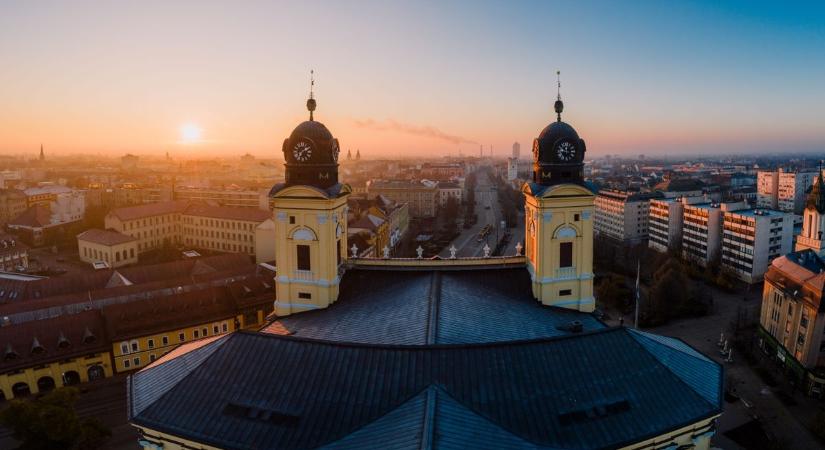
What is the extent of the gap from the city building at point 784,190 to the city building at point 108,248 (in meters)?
137

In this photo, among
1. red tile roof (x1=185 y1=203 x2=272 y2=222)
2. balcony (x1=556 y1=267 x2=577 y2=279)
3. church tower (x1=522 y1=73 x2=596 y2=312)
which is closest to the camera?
church tower (x1=522 y1=73 x2=596 y2=312)

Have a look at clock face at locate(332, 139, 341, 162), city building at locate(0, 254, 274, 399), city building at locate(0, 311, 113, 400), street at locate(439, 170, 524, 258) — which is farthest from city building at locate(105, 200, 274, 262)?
clock face at locate(332, 139, 341, 162)

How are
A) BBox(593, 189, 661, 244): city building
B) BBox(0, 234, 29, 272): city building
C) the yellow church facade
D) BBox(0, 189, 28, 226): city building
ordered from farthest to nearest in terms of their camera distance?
BBox(0, 189, 28, 226): city building → BBox(593, 189, 661, 244): city building → BBox(0, 234, 29, 272): city building → the yellow church facade

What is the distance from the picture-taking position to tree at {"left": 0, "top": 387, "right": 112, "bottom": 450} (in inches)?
1257

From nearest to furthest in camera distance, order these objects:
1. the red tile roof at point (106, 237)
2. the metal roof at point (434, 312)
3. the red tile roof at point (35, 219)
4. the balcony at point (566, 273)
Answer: the metal roof at point (434, 312) → the balcony at point (566, 273) → the red tile roof at point (106, 237) → the red tile roof at point (35, 219)

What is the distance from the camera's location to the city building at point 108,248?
288 feet

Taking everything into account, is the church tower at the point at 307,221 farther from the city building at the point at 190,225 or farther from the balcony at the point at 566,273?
the city building at the point at 190,225

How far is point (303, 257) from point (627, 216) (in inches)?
3288

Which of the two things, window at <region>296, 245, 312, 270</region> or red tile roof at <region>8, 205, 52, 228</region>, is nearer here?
window at <region>296, 245, 312, 270</region>

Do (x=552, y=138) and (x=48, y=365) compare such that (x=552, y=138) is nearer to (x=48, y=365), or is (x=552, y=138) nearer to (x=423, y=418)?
(x=423, y=418)

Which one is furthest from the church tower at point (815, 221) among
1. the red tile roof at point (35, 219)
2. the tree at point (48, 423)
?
the red tile roof at point (35, 219)

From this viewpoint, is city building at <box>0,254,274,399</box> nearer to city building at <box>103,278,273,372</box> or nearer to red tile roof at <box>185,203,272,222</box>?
city building at <box>103,278,273,372</box>

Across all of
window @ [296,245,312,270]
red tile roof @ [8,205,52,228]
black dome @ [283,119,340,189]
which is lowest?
red tile roof @ [8,205,52,228]

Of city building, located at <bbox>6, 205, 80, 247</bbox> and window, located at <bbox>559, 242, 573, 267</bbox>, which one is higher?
window, located at <bbox>559, 242, 573, 267</bbox>
